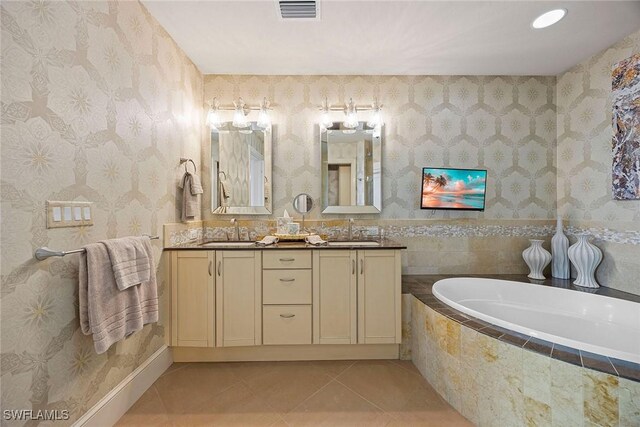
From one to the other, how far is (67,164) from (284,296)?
1517 millimetres

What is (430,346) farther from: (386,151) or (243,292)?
(386,151)

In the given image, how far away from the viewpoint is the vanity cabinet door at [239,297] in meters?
2.04

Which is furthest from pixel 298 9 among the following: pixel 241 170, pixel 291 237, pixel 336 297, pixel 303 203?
pixel 336 297

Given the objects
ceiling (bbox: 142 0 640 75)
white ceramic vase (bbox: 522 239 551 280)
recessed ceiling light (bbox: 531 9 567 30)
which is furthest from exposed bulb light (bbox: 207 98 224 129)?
white ceramic vase (bbox: 522 239 551 280)

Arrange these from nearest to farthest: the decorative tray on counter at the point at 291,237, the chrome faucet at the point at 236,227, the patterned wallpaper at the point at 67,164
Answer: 1. the patterned wallpaper at the point at 67,164
2. the decorative tray on counter at the point at 291,237
3. the chrome faucet at the point at 236,227

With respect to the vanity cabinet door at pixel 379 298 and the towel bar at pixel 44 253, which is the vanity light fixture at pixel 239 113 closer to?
the vanity cabinet door at pixel 379 298

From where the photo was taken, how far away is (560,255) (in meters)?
2.43

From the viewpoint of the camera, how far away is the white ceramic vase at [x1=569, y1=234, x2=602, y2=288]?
7.12 feet

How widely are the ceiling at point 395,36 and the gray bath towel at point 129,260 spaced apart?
1.60 metres

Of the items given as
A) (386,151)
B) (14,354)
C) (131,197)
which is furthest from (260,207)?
(14,354)

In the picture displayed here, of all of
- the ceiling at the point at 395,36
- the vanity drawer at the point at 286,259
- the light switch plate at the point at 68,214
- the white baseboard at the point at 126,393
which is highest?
the ceiling at the point at 395,36

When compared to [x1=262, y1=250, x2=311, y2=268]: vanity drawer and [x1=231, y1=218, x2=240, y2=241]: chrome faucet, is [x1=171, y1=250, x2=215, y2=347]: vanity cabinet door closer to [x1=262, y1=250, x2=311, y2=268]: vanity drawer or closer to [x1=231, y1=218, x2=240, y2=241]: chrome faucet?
[x1=262, y1=250, x2=311, y2=268]: vanity drawer

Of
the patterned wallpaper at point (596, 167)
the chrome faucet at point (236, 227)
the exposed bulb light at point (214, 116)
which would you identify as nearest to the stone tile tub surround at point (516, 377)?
the patterned wallpaper at point (596, 167)

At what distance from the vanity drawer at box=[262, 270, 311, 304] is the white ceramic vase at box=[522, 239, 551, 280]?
82.5 inches
